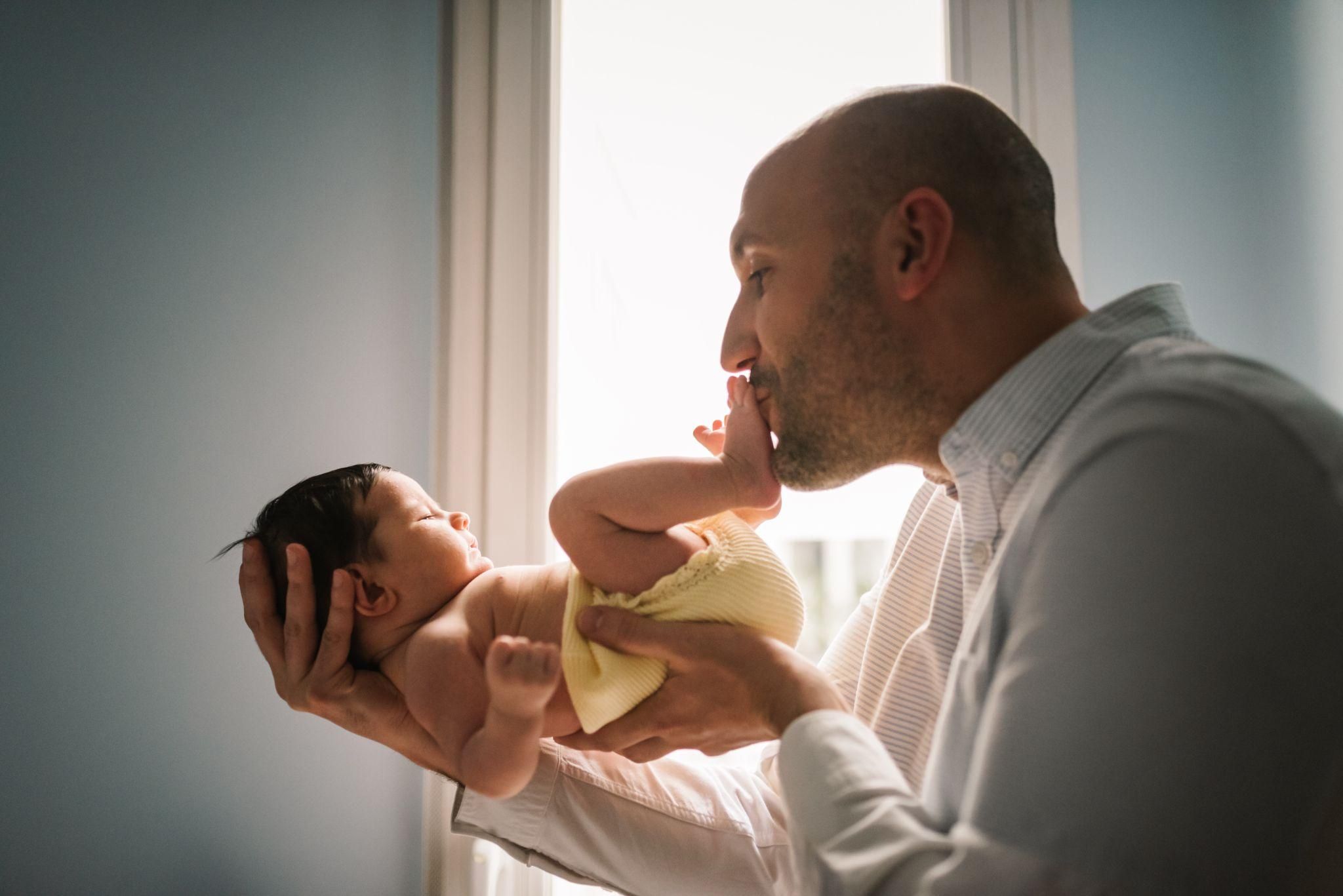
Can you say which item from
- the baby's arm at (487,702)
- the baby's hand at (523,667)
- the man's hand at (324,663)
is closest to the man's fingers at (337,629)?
the man's hand at (324,663)

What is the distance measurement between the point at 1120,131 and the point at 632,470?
4.63 ft

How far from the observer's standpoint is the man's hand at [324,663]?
4.06ft

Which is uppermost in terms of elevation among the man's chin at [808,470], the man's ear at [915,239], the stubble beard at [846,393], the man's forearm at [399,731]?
the man's ear at [915,239]

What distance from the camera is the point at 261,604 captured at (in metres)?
1.28

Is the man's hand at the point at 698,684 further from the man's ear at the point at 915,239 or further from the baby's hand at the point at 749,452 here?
the man's ear at the point at 915,239

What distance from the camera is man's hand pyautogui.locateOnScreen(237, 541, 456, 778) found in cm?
124

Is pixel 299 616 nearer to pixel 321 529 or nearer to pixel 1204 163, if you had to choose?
pixel 321 529

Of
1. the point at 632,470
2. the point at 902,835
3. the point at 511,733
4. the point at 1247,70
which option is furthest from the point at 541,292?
the point at 1247,70

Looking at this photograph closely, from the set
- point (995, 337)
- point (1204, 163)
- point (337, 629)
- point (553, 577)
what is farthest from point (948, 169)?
point (1204, 163)

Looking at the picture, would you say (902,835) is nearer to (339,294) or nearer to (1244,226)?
(339,294)

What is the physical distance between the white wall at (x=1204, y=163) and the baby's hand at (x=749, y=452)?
99 cm

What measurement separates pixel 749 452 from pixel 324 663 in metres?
0.66

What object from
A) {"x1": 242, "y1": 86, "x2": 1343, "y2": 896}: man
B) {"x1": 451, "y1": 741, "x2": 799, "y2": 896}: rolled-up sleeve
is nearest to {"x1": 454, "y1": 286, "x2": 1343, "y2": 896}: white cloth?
{"x1": 242, "y1": 86, "x2": 1343, "y2": 896}: man

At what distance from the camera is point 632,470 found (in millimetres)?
1181
